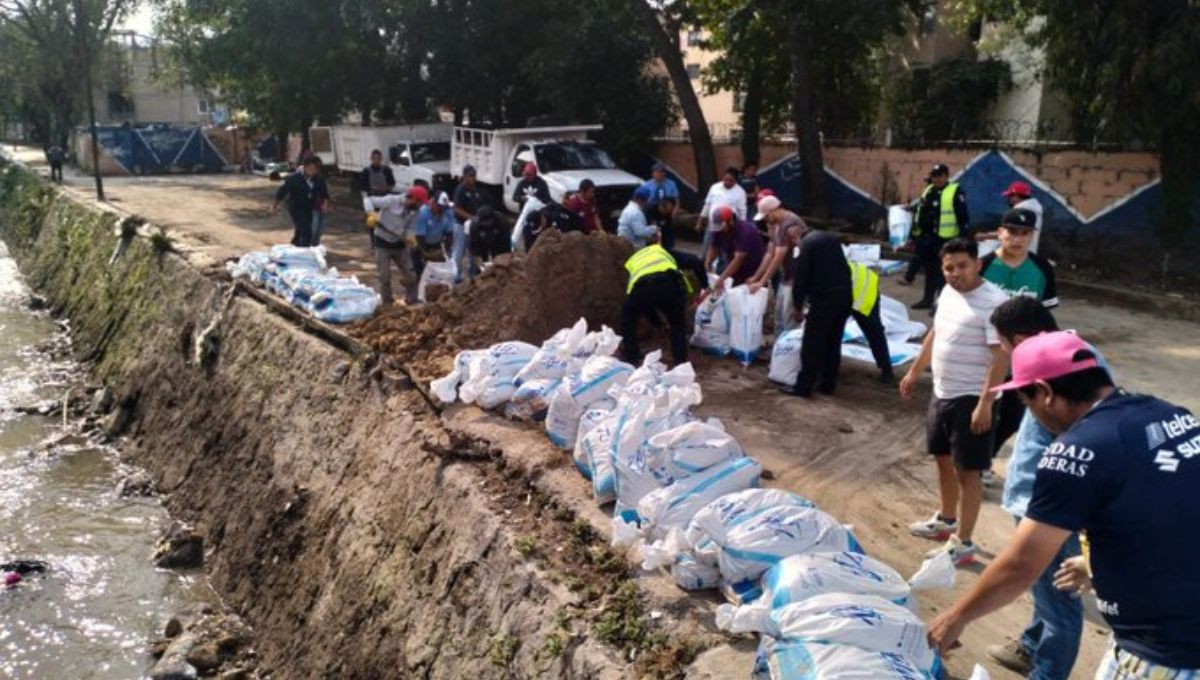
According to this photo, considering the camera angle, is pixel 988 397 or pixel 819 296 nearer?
pixel 988 397

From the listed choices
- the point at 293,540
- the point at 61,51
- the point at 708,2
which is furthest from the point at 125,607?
the point at 61,51

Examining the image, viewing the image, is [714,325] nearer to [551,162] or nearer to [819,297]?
[819,297]

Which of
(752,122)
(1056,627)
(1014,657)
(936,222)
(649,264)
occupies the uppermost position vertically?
(752,122)

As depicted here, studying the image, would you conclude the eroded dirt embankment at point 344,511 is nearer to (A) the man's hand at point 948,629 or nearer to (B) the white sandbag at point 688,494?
(B) the white sandbag at point 688,494

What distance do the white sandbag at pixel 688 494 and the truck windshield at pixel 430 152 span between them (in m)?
16.2

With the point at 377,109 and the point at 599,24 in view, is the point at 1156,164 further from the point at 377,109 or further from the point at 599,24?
the point at 377,109

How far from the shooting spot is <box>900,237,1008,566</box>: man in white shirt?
4.36m

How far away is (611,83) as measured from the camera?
1922cm

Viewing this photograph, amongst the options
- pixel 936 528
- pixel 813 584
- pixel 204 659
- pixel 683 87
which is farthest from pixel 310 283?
pixel 683 87

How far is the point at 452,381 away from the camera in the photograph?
6.85 metres

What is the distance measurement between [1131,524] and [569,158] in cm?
1434

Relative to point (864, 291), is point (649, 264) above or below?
above

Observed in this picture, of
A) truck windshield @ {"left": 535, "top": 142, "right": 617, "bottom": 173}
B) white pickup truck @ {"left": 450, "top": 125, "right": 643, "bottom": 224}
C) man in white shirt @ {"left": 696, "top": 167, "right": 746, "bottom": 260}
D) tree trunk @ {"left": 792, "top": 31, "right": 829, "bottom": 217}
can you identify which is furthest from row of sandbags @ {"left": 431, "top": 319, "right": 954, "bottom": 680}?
tree trunk @ {"left": 792, "top": 31, "right": 829, "bottom": 217}

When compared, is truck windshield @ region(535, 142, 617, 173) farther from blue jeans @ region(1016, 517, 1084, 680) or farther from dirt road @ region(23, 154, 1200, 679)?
blue jeans @ region(1016, 517, 1084, 680)
